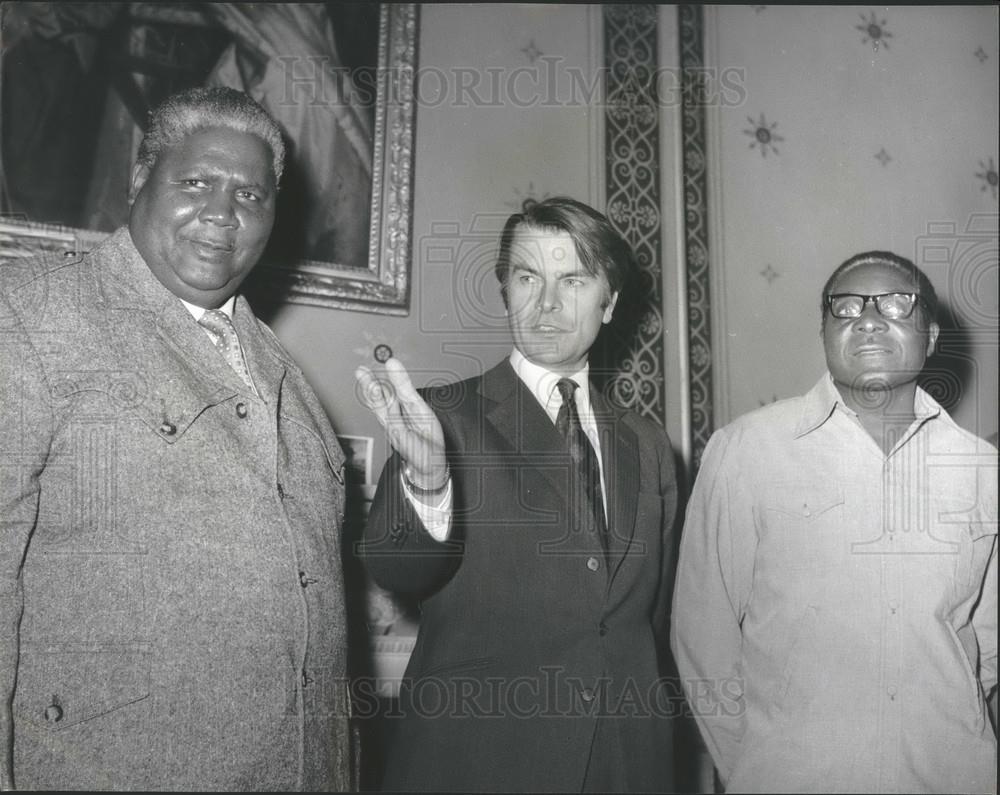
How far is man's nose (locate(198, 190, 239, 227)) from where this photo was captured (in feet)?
3.60

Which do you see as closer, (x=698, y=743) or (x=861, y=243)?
(x=698, y=743)

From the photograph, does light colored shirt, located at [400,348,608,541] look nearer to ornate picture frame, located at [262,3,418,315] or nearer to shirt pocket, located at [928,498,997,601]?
ornate picture frame, located at [262,3,418,315]

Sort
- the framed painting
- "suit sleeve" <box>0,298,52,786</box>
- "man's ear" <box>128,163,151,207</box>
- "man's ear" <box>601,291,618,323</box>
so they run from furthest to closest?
the framed painting, "man's ear" <box>601,291,618,323</box>, "man's ear" <box>128,163,151,207</box>, "suit sleeve" <box>0,298,52,786</box>

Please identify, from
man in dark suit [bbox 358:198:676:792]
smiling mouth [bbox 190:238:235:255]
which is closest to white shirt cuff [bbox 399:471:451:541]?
man in dark suit [bbox 358:198:676:792]

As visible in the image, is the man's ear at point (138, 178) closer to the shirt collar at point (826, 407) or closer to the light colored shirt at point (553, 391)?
the light colored shirt at point (553, 391)

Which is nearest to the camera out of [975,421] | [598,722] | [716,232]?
[598,722]

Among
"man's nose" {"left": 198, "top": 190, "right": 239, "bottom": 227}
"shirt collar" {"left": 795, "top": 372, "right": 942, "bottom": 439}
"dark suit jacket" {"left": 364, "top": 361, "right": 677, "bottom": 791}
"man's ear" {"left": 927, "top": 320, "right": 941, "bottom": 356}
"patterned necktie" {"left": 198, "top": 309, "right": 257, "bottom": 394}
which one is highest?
"man's nose" {"left": 198, "top": 190, "right": 239, "bottom": 227}

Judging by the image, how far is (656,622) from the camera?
123 centimetres

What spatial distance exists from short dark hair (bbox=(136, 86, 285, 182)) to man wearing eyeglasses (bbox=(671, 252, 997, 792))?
2.57 ft

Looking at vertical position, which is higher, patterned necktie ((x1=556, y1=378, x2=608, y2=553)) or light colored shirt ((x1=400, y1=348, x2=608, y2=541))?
light colored shirt ((x1=400, y1=348, x2=608, y2=541))

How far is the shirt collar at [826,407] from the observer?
1225 mm

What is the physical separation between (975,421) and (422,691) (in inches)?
39.0

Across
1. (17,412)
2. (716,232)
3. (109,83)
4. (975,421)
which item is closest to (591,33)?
(716,232)

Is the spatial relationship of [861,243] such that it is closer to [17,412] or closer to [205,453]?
[205,453]
